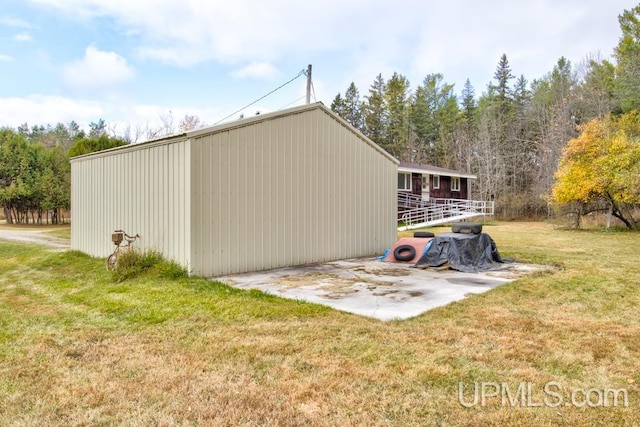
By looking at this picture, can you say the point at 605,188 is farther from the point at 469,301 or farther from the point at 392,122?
the point at 392,122

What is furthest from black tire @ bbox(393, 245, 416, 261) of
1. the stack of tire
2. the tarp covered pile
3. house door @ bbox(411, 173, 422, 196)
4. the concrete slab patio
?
house door @ bbox(411, 173, 422, 196)

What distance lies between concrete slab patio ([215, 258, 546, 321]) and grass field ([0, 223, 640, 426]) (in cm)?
32

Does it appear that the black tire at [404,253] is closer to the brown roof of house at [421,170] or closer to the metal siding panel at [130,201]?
the metal siding panel at [130,201]

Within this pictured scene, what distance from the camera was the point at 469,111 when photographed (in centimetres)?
3609

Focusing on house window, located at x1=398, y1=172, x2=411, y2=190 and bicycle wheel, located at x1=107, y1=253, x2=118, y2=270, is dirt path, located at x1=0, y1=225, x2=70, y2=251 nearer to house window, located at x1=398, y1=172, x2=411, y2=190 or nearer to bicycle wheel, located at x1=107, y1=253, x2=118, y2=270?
bicycle wheel, located at x1=107, y1=253, x2=118, y2=270

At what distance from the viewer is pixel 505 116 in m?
32.1

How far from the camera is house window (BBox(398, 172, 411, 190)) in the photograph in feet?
74.6

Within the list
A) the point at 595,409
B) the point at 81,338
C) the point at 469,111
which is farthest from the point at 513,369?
the point at 469,111

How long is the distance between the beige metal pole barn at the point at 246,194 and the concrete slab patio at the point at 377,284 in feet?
1.94

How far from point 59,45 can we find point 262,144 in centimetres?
1060

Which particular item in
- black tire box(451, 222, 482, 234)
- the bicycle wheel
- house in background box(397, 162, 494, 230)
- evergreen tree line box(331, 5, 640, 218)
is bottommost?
the bicycle wheel

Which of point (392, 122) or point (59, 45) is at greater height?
point (392, 122)

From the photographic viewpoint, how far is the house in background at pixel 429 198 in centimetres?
2108

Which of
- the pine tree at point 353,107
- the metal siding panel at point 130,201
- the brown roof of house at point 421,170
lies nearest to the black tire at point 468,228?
the metal siding panel at point 130,201
